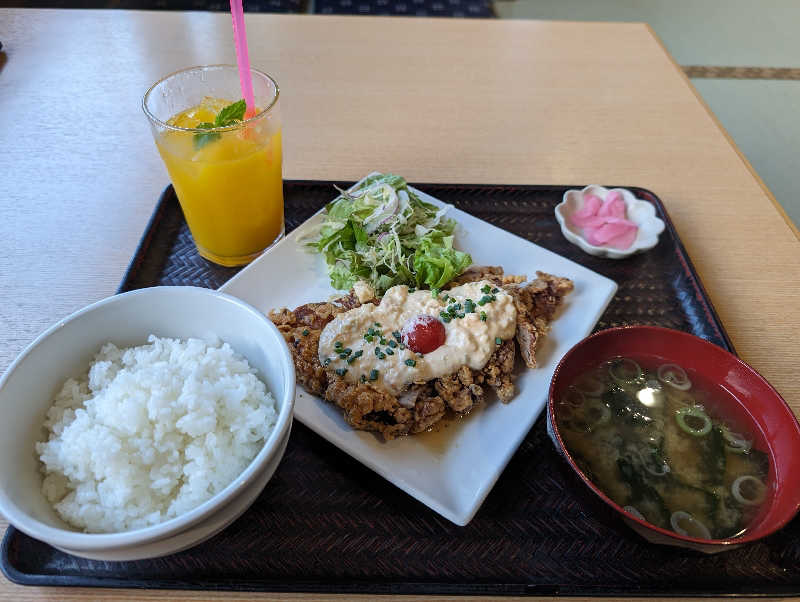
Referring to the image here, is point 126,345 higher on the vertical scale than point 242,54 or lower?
lower

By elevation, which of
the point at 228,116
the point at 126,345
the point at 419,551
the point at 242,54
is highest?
the point at 242,54

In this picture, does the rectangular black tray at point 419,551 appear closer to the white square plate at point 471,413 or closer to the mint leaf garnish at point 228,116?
the white square plate at point 471,413

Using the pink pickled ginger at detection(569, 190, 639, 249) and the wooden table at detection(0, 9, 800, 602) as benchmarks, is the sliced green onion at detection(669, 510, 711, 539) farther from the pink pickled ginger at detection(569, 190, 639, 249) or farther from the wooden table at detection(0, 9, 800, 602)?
the pink pickled ginger at detection(569, 190, 639, 249)

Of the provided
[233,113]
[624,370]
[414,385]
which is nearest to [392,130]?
[233,113]

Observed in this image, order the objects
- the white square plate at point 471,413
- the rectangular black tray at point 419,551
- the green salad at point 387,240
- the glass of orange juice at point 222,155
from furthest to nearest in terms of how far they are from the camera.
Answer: the green salad at point 387,240, the glass of orange juice at point 222,155, the white square plate at point 471,413, the rectangular black tray at point 419,551

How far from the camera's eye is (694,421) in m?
1.52

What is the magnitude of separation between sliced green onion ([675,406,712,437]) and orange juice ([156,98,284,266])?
160cm

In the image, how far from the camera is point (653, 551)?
4.53ft

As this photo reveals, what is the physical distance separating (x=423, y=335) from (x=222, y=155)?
3.08 feet

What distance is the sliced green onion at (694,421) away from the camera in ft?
4.93

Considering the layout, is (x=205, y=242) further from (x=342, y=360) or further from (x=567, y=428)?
(x=567, y=428)

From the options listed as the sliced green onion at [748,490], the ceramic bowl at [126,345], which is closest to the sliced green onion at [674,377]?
the sliced green onion at [748,490]

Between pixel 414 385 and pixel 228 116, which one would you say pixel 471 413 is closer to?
pixel 414 385

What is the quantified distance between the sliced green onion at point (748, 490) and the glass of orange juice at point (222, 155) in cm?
179
